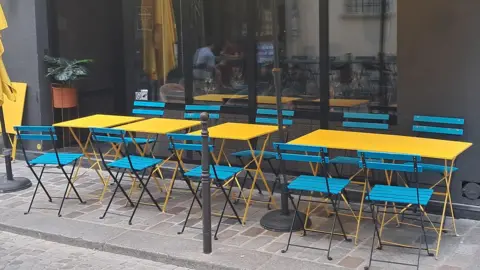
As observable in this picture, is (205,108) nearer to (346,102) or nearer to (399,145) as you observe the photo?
(346,102)

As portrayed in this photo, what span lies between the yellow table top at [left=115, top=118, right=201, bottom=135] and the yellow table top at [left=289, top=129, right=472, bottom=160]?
151 centimetres

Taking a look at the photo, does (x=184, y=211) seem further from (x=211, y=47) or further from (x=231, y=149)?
(x=211, y=47)

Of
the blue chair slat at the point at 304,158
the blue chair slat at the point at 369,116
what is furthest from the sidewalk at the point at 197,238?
the blue chair slat at the point at 369,116

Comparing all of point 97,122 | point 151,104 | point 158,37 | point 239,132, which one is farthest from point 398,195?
point 158,37

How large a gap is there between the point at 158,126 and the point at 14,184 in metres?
2.28

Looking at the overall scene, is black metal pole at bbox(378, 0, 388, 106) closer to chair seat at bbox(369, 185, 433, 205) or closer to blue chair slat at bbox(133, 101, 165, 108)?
chair seat at bbox(369, 185, 433, 205)

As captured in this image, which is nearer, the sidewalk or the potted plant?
the sidewalk

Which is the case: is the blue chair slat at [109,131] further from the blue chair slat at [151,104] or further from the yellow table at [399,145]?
the yellow table at [399,145]

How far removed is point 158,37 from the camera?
9219mm

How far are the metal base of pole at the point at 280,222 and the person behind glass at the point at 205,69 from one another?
2942 millimetres

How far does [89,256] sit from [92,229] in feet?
1.90

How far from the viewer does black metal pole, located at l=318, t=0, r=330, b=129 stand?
25.4ft

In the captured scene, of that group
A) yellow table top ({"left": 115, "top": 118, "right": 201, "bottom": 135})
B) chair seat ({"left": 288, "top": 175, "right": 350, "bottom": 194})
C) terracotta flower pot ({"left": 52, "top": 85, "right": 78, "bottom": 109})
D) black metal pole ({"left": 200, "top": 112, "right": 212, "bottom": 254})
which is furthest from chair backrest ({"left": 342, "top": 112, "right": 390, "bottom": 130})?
terracotta flower pot ({"left": 52, "top": 85, "right": 78, "bottom": 109})

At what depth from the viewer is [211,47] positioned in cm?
872
